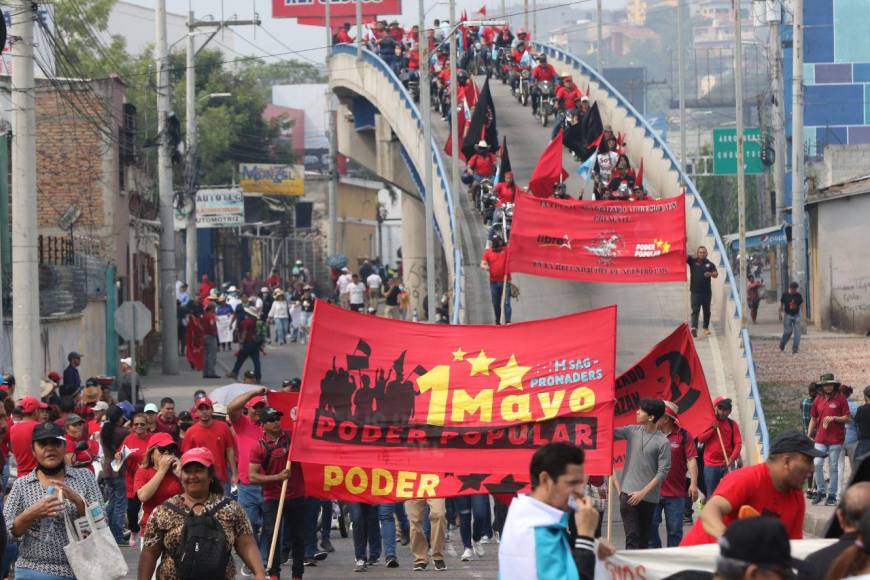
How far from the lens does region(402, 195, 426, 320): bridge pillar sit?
206ft

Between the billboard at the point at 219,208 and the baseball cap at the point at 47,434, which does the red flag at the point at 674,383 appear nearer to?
the baseball cap at the point at 47,434

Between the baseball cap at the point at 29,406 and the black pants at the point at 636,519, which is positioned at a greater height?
the baseball cap at the point at 29,406

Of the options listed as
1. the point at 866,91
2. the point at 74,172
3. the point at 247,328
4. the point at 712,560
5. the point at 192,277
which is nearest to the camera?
the point at 712,560

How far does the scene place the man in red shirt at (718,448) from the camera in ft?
59.3

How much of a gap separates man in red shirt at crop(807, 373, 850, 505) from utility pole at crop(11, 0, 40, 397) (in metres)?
9.00

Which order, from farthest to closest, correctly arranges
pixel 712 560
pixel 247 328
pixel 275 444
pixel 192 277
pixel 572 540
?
pixel 192 277, pixel 247 328, pixel 275 444, pixel 712 560, pixel 572 540

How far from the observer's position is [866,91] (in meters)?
78.0

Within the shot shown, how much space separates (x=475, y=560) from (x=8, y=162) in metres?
18.8

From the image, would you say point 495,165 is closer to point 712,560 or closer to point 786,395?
point 786,395

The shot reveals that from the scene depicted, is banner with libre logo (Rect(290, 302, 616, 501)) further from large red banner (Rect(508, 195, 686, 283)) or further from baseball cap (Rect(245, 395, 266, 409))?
large red banner (Rect(508, 195, 686, 283))

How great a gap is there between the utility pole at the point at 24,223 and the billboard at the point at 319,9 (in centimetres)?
6930

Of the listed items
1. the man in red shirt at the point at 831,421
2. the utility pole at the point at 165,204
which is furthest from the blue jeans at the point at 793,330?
the man in red shirt at the point at 831,421

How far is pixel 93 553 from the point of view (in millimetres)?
9281

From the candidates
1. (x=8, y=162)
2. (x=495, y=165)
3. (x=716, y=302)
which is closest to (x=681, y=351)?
(x=716, y=302)
